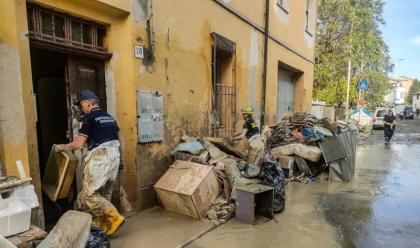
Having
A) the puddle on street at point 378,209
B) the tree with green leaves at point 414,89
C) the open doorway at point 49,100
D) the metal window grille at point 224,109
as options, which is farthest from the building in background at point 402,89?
the open doorway at point 49,100

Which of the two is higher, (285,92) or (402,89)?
(402,89)

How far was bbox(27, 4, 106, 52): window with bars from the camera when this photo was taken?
3744 mm

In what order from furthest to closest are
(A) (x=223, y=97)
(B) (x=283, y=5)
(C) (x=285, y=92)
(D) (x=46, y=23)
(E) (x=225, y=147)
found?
(C) (x=285, y=92) → (B) (x=283, y=5) → (A) (x=223, y=97) → (E) (x=225, y=147) → (D) (x=46, y=23)

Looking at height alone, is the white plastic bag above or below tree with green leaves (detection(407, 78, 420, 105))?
below

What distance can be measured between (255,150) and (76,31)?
3.77m

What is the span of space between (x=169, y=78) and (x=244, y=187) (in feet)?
7.13

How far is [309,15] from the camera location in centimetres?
1322

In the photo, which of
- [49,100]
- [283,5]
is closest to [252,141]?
[49,100]

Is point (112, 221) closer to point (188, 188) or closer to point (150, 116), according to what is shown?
point (188, 188)

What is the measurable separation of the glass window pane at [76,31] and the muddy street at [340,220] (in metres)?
3.14

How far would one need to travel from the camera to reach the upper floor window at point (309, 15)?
12.9 m

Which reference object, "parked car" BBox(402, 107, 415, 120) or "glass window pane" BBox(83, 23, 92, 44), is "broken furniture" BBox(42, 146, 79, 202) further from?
"parked car" BBox(402, 107, 415, 120)

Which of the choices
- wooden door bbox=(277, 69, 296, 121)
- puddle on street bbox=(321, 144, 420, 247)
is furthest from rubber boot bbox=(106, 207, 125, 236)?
wooden door bbox=(277, 69, 296, 121)

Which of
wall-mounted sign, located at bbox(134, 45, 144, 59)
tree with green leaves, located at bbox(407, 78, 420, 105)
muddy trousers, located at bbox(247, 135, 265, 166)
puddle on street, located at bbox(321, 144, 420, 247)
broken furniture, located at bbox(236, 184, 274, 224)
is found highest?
tree with green leaves, located at bbox(407, 78, 420, 105)
